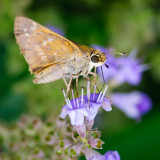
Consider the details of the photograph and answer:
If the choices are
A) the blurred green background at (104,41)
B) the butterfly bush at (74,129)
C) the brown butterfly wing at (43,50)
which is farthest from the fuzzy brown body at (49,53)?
the blurred green background at (104,41)

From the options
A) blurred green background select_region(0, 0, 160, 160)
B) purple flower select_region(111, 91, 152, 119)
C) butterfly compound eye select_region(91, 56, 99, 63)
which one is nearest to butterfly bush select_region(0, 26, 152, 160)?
purple flower select_region(111, 91, 152, 119)

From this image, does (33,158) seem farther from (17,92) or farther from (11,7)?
(11,7)

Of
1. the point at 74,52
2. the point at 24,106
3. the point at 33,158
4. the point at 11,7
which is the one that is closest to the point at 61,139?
the point at 33,158

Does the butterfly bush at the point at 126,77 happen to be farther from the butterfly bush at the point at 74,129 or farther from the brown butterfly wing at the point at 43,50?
the brown butterfly wing at the point at 43,50

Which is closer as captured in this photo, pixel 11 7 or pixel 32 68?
pixel 32 68

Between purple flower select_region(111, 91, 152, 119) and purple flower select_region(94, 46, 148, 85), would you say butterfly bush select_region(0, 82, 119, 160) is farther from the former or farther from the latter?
purple flower select_region(111, 91, 152, 119)

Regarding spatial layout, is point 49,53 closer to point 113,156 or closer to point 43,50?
point 43,50
